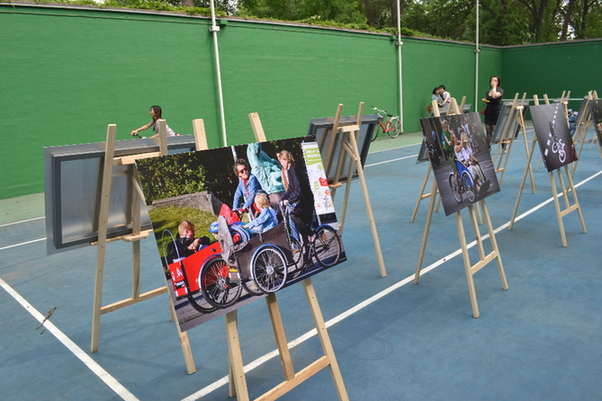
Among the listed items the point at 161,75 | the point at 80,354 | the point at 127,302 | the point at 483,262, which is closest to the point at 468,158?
the point at 483,262

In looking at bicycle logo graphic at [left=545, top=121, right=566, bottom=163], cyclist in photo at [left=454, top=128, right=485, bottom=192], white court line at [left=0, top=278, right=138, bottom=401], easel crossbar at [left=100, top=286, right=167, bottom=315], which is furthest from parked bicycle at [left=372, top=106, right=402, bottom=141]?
easel crossbar at [left=100, top=286, right=167, bottom=315]

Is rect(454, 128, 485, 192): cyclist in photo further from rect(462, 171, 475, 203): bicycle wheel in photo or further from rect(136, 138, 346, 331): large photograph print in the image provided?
rect(136, 138, 346, 331): large photograph print

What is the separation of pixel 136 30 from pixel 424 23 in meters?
22.4

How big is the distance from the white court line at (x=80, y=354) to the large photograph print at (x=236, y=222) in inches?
42.8

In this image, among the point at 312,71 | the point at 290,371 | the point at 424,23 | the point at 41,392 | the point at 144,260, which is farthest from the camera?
the point at 424,23

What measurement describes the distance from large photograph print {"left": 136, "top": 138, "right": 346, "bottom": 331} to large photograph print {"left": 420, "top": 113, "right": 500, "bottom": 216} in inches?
47.6

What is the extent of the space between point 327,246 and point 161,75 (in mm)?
8841

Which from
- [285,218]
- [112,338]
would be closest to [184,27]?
[112,338]

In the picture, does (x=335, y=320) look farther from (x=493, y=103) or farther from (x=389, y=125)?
(x=389, y=125)

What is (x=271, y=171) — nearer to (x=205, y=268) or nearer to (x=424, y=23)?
(x=205, y=268)

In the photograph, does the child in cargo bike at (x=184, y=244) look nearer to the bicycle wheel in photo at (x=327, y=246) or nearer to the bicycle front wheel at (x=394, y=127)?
the bicycle wheel in photo at (x=327, y=246)

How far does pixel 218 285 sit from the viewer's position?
6.95 ft

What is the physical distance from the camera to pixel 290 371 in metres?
2.39

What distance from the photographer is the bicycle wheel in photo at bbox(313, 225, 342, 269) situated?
2500 millimetres
